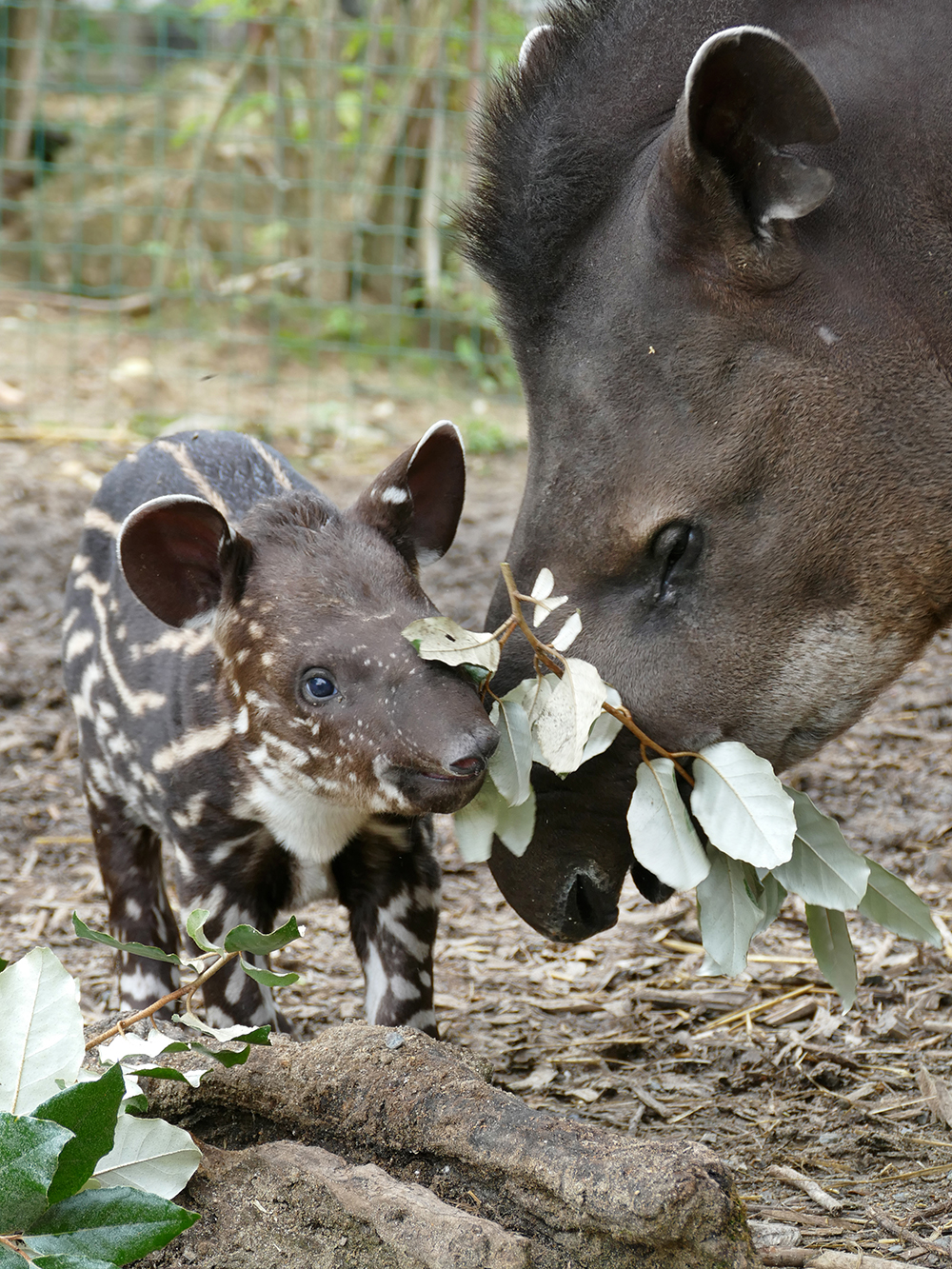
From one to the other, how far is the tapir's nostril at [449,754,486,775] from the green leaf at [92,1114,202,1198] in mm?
719

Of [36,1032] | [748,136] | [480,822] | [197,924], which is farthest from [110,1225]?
[748,136]

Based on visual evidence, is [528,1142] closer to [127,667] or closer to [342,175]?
[127,667]

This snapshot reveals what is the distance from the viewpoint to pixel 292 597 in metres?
3.01

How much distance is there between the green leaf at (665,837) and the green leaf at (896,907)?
60 centimetres

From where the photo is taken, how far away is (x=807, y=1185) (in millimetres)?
2963

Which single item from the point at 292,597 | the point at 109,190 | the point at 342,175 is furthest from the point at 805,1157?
the point at 109,190

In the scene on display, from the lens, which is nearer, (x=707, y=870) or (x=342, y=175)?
(x=707, y=870)

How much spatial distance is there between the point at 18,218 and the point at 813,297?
40.1ft

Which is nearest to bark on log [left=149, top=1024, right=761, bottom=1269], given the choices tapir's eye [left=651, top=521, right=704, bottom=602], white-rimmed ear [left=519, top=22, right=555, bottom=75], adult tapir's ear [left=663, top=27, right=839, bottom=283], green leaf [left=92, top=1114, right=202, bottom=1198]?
green leaf [left=92, top=1114, right=202, bottom=1198]

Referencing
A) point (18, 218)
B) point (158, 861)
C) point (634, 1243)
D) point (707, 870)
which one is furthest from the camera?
point (18, 218)

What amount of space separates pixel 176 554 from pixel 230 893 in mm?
753

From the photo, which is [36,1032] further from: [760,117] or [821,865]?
[760,117]

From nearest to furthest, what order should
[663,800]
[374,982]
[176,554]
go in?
[663,800], [176,554], [374,982]

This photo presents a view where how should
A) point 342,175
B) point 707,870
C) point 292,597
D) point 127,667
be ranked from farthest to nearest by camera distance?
point 342,175, point 127,667, point 292,597, point 707,870
